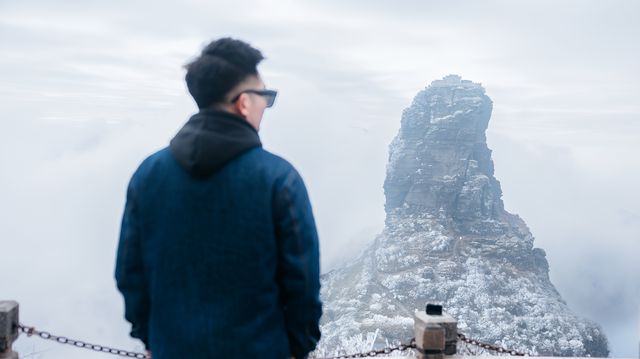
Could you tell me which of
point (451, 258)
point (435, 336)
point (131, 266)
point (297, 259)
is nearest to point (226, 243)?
point (297, 259)

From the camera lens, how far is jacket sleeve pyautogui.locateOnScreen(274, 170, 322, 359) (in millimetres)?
2289

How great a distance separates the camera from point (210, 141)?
7.52ft

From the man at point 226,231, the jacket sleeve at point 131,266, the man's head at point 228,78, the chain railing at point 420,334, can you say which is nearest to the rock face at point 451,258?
the chain railing at point 420,334

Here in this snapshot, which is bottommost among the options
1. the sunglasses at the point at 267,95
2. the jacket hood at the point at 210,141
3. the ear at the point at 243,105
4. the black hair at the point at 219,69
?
the jacket hood at the point at 210,141

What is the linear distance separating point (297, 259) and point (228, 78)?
78cm

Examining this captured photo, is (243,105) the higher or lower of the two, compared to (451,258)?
higher

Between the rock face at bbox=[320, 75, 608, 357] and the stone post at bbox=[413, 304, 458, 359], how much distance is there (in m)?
94.8

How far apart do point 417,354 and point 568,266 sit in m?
213

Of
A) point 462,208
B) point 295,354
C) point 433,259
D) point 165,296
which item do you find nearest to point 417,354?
point 295,354

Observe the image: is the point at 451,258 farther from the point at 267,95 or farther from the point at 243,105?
the point at 243,105

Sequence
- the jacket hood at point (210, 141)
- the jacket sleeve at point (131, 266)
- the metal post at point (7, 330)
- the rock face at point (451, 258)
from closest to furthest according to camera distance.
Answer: the jacket hood at point (210, 141) < the jacket sleeve at point (131, 266) < the metal post at point (7, 330) < the rock face at point (451, 258)

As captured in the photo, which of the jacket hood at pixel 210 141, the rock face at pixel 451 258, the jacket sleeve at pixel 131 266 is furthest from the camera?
the rock face at pixel 451 258

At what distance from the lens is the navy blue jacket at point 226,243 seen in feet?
7.50

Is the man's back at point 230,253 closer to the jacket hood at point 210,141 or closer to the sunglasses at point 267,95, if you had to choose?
the jacket hood at point 210,141
